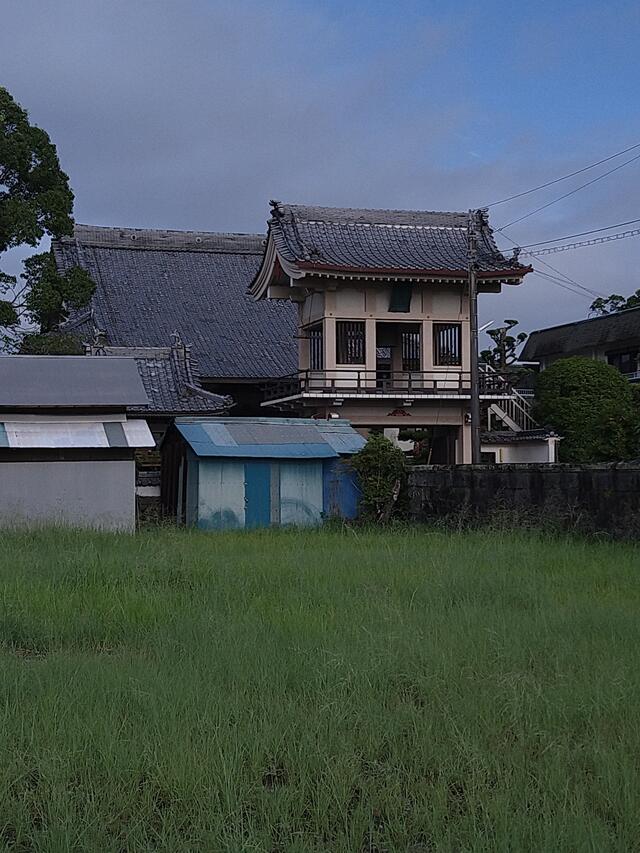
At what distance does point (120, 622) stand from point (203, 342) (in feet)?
70.6

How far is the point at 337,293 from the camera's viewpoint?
2212 centimetres

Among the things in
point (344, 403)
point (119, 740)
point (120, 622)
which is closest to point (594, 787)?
point (119, 740)

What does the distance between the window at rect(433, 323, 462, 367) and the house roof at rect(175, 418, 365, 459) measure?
509cm

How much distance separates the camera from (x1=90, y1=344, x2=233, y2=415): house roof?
20875mm

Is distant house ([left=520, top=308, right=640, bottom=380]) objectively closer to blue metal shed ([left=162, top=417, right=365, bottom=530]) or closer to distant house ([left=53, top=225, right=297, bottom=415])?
distant house ([left=53, top=225, right=297, bottom=415])

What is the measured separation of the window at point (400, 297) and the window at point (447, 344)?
928 mm

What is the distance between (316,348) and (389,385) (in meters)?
2.11

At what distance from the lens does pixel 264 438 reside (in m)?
17.6

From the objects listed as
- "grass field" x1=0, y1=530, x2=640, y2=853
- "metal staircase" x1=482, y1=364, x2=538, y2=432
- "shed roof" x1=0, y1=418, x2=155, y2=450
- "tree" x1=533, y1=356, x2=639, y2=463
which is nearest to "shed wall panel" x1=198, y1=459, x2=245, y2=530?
"shed roof" x1=0, y1=418, x2=155, y2=450

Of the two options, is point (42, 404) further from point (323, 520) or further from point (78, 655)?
point (78, 655)

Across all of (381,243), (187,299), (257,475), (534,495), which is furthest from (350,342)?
(187,299)

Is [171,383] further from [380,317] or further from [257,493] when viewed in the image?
[257,493]

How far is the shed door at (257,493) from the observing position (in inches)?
672

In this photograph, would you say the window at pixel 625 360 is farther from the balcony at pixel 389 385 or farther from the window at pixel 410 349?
the window at pixel 410 349
